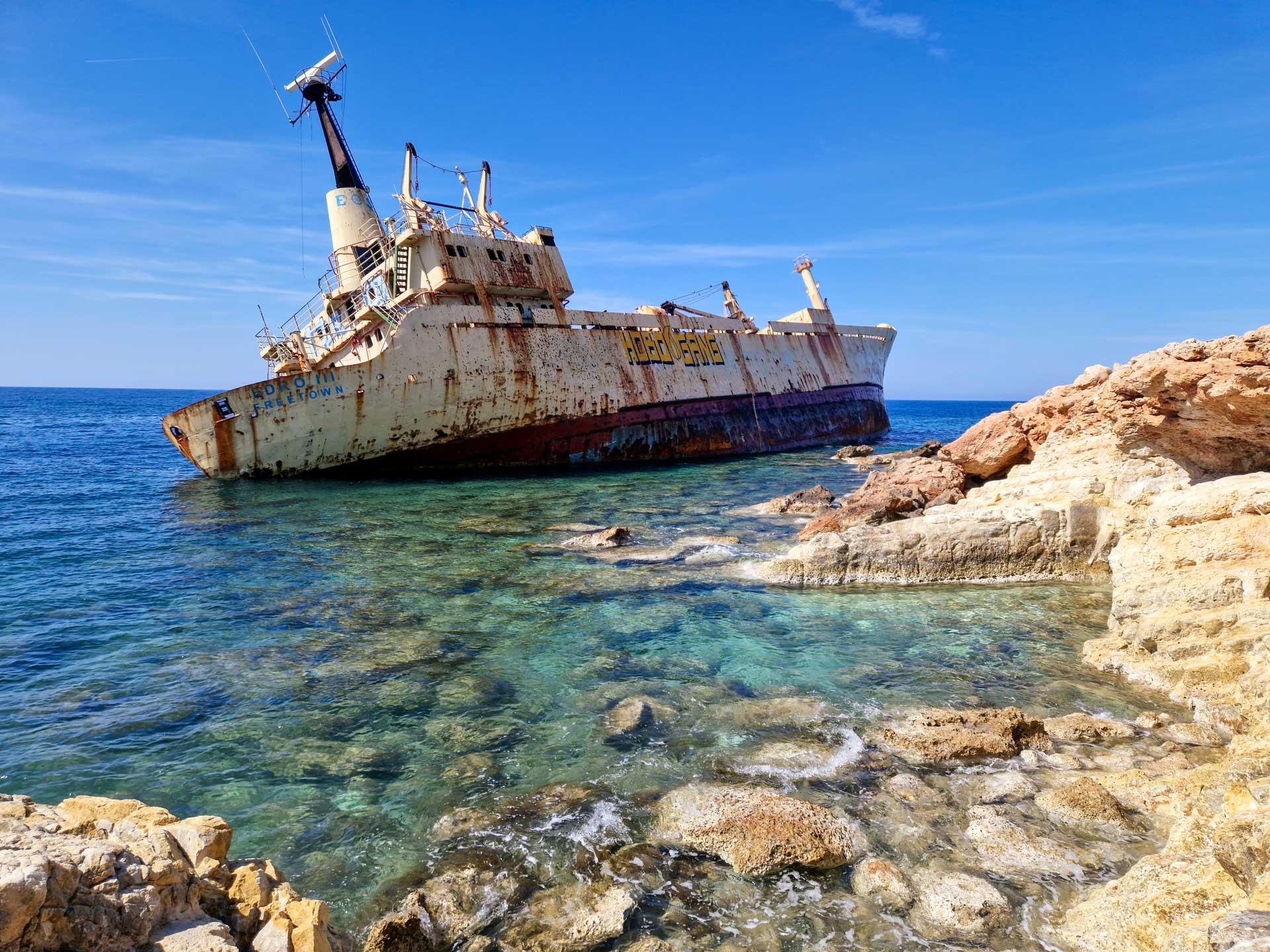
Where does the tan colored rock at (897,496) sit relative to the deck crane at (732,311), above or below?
below

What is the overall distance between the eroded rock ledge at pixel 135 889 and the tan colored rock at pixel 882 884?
97.2 inches

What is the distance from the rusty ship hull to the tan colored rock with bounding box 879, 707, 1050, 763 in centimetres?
1682

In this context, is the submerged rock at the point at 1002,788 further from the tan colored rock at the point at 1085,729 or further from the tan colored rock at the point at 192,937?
the tan colored rock at the point at 192,937

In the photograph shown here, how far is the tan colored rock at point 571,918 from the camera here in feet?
10.7

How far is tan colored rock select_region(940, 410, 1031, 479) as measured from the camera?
11.8 metres

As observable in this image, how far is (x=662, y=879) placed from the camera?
145 inches

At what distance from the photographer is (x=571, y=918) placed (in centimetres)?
341

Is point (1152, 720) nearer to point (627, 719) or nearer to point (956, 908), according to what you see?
point (956, 908)

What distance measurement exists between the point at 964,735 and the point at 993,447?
8619 mm

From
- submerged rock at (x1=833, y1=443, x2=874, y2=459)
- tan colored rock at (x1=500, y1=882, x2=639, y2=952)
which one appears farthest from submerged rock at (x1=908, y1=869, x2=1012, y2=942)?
submerged rock at (x1=833, y1=443, x2=874, y2=459)

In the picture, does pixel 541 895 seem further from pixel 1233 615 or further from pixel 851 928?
pixel 1233 615

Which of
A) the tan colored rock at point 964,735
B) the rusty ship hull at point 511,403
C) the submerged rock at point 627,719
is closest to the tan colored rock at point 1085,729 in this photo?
the tan colored rock at point 964,735

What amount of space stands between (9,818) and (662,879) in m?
2.81

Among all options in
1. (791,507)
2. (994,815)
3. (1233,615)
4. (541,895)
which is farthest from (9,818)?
(791,507)
